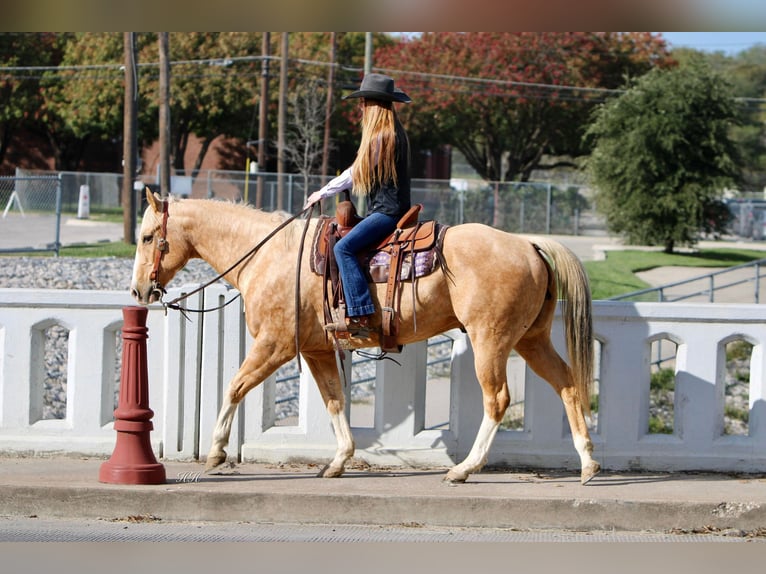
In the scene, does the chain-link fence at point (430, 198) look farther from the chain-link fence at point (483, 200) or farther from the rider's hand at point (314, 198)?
the rider's hand at point (314, 198)

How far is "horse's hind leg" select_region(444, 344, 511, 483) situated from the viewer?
283 inches

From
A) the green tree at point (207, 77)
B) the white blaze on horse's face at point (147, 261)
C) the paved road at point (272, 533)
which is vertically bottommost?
the paved road at point (272, 533)

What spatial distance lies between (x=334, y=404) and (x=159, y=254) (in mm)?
1700

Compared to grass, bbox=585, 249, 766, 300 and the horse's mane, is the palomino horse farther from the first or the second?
grass, bbox=585, 249, 766, 300

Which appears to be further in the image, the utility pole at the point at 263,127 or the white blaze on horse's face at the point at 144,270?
the utility pole at the point at 263,127

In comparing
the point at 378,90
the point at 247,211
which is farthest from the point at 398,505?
the point at 378,90

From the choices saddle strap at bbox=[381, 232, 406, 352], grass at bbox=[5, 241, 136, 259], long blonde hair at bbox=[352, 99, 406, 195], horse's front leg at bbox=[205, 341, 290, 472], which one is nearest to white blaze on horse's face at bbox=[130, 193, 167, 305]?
horse's front leg at bbox=[205, 341, 290, 472]

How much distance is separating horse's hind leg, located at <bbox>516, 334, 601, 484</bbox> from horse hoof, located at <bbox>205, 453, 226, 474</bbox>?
7.42 ft

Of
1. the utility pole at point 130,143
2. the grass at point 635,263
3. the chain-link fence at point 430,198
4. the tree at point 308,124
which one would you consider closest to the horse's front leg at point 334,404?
the grass at point 635,263

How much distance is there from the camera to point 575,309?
24.2 feet

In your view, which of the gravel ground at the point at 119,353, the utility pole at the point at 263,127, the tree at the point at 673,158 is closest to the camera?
the gravel ground at the point at 119,353

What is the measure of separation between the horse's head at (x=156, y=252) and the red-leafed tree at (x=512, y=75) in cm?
4542

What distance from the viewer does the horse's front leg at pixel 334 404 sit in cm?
756

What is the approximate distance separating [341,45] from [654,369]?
42.9 metres
